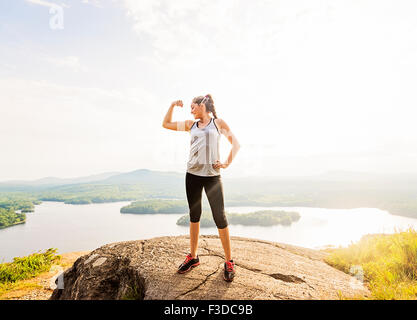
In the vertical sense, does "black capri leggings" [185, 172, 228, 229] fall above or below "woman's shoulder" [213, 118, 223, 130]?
below

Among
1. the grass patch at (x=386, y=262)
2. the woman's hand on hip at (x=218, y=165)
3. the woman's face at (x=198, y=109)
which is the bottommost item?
the grass patch at (x=386, y=262)

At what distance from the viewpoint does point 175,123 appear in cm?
379

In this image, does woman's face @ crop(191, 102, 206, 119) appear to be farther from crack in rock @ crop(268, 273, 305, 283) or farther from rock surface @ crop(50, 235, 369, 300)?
crack in rock @ crop(268, 273, 305, 283)

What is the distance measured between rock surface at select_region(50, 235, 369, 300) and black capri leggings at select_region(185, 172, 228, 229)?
33.4 inches

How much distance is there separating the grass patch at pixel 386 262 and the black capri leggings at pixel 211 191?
7.05ft

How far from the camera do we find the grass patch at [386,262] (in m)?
3.53

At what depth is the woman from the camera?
11.2 ft

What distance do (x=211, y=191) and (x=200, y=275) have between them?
125 cm

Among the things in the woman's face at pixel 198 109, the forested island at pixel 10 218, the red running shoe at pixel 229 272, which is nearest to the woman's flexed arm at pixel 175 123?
the woman's face at pixel 198 109

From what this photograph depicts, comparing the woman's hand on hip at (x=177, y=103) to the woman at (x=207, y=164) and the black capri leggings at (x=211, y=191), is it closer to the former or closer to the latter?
the woman at (x=207, y=164)

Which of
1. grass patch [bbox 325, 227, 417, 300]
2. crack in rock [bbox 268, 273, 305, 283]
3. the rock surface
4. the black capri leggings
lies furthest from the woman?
grass patch [bbox 325, 227, 417, 300]

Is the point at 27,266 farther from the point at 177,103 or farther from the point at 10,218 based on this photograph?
the point at 10,218
